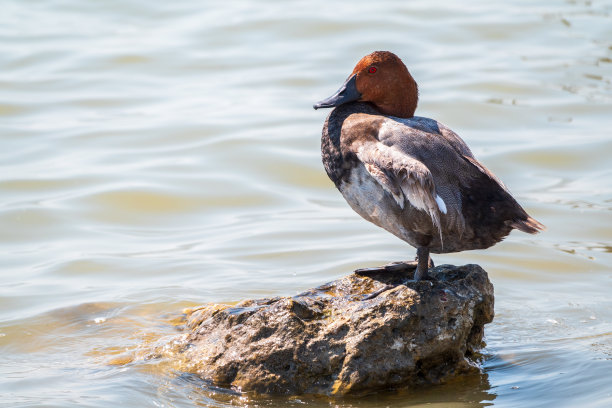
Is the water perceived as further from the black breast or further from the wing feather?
the black breast

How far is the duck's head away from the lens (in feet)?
17.0

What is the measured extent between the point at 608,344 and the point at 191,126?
6.21 m

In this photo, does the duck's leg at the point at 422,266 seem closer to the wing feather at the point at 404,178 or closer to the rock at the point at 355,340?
the rock at the point at 355,340

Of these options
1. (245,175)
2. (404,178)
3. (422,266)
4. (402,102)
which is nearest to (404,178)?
(404,178)

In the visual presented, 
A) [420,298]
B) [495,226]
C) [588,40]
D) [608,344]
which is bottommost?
[608,344]

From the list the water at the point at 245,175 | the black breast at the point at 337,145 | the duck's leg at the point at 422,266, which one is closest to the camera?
the duck's leg at the point at 422,266

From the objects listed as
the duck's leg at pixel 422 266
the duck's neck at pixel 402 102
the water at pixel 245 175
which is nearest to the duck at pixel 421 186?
the duck's leg at pixel 422 266

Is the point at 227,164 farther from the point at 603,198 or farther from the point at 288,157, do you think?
the point at 603,198

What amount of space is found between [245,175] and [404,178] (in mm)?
4956

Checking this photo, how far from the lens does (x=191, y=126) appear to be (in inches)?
415

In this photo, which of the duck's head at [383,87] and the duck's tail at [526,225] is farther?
the duck's head at [383,87]

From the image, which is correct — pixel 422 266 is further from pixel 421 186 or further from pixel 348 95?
pixel 348 95

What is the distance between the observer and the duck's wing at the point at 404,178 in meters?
4.54

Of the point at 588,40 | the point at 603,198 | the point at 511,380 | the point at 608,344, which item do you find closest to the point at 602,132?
the point at 603,198
